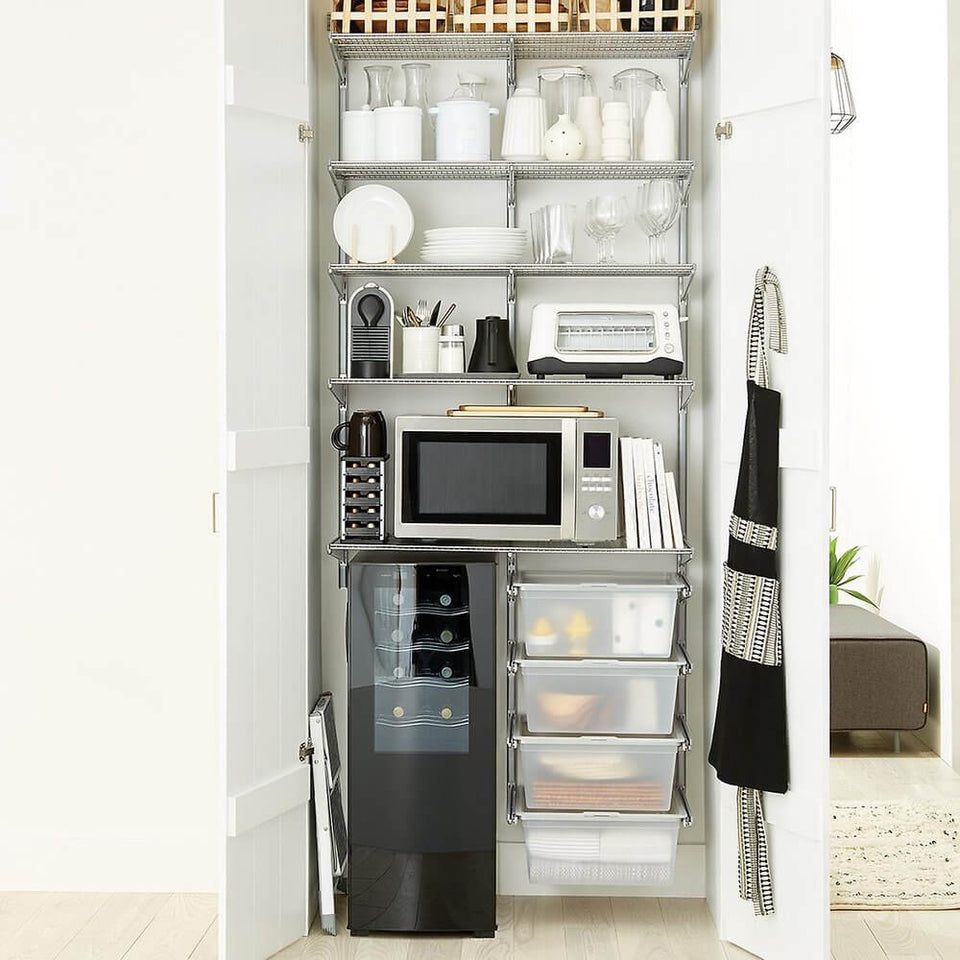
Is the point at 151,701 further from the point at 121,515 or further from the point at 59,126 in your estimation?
the point at 59,126

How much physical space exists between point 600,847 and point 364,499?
1.08m

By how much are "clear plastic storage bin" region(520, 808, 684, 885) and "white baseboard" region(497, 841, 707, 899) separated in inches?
7.6

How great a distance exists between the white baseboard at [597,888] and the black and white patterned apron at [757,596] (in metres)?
0.52

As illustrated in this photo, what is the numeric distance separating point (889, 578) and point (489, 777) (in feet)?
8.98

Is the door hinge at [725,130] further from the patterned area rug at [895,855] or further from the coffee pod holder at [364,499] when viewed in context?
the patterned area rug at [895,855]

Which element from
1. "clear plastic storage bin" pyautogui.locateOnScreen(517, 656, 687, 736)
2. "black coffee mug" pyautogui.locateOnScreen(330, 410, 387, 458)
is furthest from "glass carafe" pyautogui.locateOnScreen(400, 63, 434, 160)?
"clear plastic storage bin" pyautogui.locateOnScreen(517, 656, 687, 736)

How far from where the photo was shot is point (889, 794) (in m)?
3.77

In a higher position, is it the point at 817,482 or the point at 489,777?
the point at 817,482

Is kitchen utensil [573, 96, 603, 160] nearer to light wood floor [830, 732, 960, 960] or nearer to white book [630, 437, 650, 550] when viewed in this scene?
white book [630, 437, 650, 550]

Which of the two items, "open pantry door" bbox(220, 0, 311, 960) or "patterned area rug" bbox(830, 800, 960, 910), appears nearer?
"open pantry door" bbox(220, 0, 311, 960)

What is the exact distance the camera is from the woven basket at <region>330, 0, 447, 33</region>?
2.73 metres

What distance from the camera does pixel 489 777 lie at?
2.70 metres

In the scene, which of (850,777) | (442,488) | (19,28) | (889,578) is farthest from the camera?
(889,578)

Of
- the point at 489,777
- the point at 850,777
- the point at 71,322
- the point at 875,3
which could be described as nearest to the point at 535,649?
the point at 489,777
